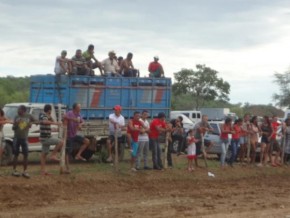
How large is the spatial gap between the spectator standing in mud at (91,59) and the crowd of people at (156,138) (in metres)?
1.65

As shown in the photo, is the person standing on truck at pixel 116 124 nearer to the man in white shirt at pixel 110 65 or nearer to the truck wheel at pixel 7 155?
the man in white shirt at pixel 110 65

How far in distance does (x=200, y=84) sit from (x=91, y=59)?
41835mm

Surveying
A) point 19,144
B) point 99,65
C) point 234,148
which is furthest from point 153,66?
point 19,144

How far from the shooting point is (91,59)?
21.1m

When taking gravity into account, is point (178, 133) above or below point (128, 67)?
below

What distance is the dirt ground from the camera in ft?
41.8

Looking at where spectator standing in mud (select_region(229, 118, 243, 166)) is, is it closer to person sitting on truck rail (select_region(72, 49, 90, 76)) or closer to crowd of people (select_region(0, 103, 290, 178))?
crowd of people (select_region(0, 103, 290, 178))

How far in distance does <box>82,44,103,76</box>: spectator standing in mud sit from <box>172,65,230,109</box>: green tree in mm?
40839

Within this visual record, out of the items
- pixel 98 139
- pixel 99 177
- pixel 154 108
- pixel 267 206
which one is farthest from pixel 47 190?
pixel 154 108

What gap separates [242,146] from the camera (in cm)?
2194

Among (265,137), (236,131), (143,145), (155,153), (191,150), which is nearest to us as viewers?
(143,145)

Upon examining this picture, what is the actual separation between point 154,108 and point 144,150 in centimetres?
483

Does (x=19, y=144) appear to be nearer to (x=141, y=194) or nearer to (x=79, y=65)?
(x=141, y=194)

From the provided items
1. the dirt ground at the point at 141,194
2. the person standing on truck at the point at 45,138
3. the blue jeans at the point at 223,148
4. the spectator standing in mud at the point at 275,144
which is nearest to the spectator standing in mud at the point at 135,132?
the dirt ground at the point at 141,194
